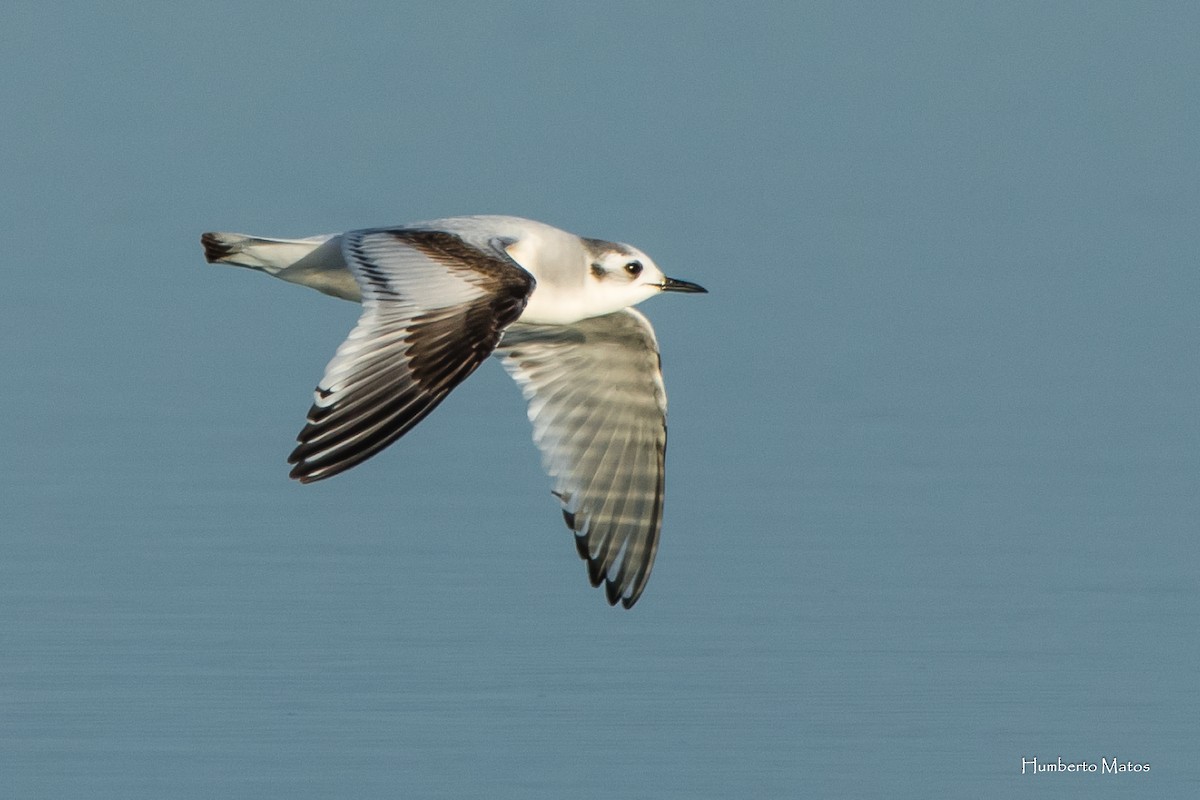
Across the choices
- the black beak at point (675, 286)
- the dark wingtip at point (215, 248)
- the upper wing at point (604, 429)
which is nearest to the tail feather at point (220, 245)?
the dark wingtip at point (215, 248)

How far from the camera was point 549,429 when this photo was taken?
38.1 ft

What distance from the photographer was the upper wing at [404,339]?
28.1 feet

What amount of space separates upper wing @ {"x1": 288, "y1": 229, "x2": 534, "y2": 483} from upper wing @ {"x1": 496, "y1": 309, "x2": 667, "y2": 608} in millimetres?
1802

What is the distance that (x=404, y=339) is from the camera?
898 centimetres

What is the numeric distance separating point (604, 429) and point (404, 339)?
2.68 meters

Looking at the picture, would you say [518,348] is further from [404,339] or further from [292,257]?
[404,339]

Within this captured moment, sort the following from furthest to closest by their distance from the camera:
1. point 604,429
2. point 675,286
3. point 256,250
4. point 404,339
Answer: point 604,429, point 675,286, point 256,250, point 404,339

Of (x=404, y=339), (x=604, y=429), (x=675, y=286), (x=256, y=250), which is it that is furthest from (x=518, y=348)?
(x=404, y=339)

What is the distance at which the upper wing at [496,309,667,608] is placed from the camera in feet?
37.1

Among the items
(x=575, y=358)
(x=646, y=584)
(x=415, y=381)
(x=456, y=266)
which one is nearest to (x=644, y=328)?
(x=575, y=358)

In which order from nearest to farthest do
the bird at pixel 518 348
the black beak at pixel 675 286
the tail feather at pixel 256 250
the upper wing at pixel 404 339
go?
the upper wing at pixel 404 339, the bird at pixel 518 348, the tail feather at pixel 256 250, the black beak at pixel 675 286

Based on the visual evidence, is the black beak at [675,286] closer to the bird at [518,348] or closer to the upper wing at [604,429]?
the bird at [518,348]

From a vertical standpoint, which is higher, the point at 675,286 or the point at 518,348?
the point at 675,286

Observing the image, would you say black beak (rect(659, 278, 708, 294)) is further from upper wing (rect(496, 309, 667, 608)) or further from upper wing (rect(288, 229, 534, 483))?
upper wing (rect(288, 229, 534, 483))
